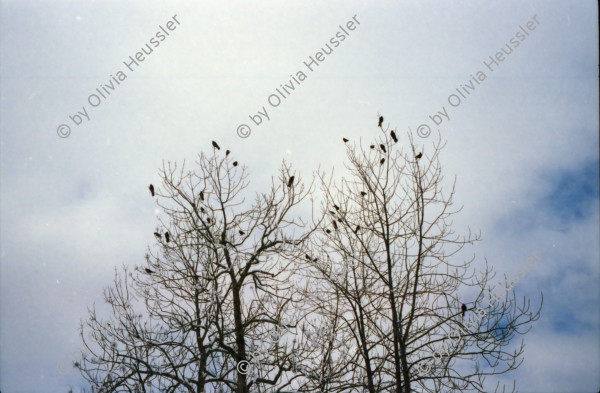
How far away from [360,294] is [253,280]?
8.02ft

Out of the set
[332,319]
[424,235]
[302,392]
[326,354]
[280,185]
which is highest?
[280,185]

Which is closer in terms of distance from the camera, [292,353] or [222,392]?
[292,353]

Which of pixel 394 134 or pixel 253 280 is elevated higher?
pixel 394 134

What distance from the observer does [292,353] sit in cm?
841

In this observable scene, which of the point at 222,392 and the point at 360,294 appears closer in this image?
the point at 360,294

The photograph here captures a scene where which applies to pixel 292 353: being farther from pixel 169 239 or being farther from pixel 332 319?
pixel 169 239

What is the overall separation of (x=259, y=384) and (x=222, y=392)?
391 cm

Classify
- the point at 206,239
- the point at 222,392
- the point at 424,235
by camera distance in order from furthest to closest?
the point at 222,392, the point at 206,239, the point at 424,235

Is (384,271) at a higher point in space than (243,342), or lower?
higher

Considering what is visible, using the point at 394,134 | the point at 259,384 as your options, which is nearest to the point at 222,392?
the point at 259,384

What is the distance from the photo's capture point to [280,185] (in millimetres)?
8906

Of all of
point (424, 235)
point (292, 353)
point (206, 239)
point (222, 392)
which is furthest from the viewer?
point (222, 392)

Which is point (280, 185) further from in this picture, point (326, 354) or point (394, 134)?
point (326, 354)

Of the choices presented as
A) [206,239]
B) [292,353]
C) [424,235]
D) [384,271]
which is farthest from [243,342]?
[424,235]
